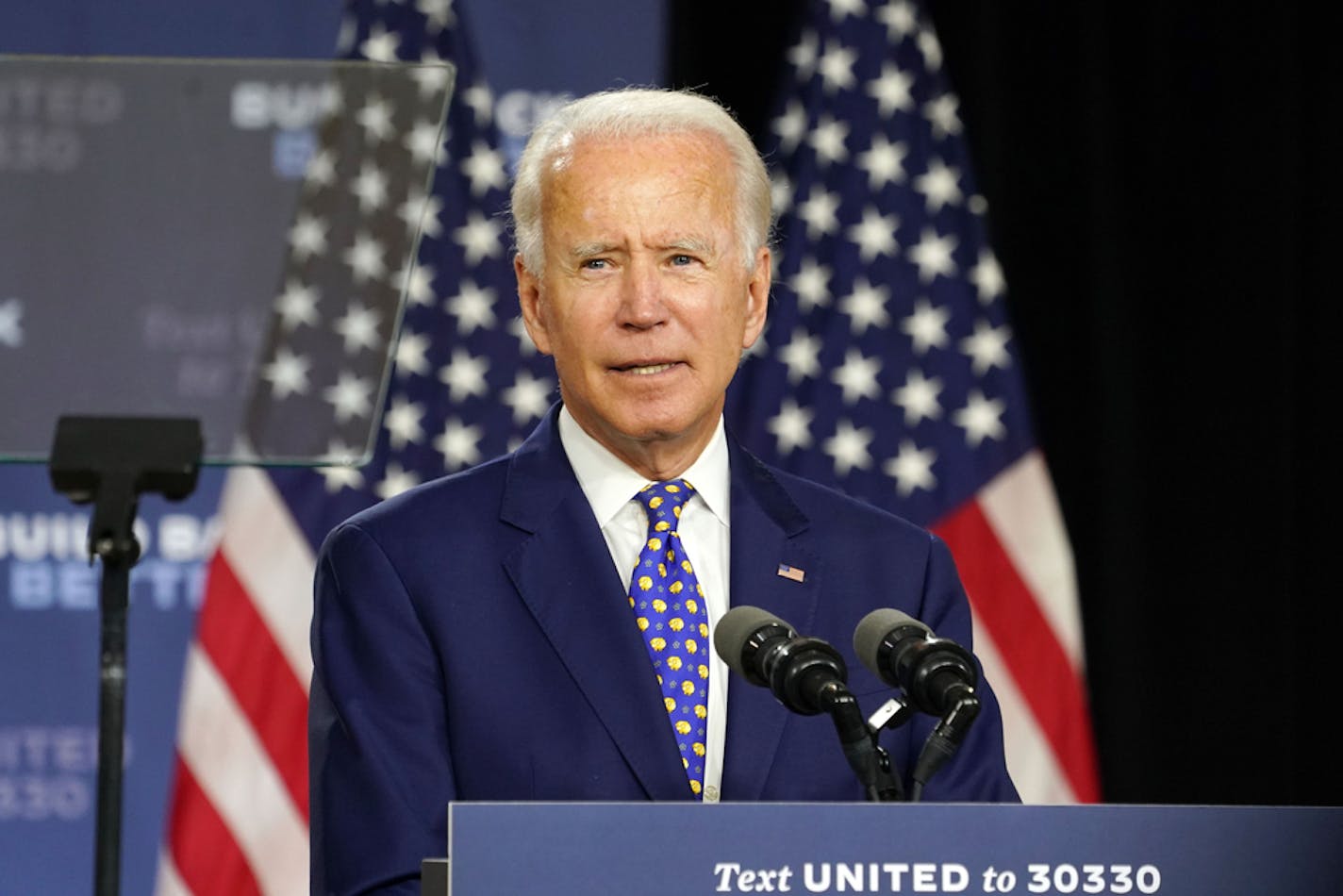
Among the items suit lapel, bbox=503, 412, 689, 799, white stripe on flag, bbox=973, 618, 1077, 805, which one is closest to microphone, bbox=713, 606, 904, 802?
suit lapel, bbox=503, 412, 689, 799

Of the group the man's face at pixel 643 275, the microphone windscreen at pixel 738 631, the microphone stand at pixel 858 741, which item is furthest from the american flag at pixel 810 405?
the microphone stand at pixel 858 741

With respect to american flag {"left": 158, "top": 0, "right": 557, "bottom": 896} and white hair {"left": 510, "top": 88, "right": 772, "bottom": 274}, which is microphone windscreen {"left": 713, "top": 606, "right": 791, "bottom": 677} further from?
american flag {"left": 158, "top": 0, "right": 557, "bottom": 896}

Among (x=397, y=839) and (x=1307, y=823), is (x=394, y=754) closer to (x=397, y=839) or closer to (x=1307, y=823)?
(x=397, y=839)

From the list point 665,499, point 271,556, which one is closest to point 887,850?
point 665,499

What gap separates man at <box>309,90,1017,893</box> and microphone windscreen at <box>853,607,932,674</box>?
435 millimetres

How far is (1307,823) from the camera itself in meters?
1.40

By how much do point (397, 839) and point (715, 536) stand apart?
0.55m

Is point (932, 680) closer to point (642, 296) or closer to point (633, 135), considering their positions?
point (642, 296)

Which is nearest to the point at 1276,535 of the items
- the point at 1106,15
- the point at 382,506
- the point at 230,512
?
the point at 1106,15

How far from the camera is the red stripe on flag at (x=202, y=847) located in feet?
12.6

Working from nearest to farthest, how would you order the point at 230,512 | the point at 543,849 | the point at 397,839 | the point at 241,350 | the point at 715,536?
1. the point at 543,849
2. the point at 397,839
3. the point at 241,350
4. the point at 715,536
5. the point at 230,512

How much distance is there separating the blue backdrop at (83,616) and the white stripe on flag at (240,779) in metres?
0.06

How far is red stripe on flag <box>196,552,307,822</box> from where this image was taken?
12.7ft

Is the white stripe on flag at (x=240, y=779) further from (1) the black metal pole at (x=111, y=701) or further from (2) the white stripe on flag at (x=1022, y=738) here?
(1) the black metal pole at (x=111, y=701)
